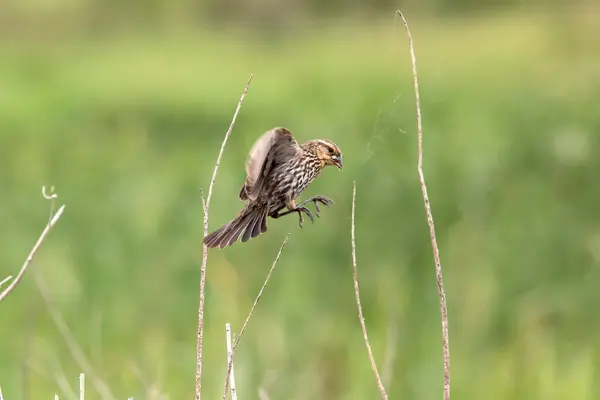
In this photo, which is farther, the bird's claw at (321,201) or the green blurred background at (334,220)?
the green blurred background at (334,220)

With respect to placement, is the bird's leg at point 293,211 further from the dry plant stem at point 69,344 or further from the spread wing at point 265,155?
the dry plant stem at point 69,344

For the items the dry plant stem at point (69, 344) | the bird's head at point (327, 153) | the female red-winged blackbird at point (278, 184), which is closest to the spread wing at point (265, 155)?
the female red-winged blackbird at point (278, 184)

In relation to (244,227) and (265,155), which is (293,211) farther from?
(265,155)

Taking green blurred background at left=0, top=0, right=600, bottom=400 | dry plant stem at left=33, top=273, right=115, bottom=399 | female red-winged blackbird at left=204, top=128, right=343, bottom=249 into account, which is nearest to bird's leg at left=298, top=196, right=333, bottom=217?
female red-winged blackbird at left=204, top=128, right=343, bottom=249

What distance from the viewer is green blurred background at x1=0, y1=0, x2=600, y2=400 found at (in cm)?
515

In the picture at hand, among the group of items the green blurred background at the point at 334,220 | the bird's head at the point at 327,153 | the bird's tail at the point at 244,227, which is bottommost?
the bird's tail at the point at 244,227

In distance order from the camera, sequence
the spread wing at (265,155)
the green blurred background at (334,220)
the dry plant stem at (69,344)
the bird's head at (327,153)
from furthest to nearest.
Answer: the green blurred background at (334,220) < the dry plant stem at (69,344) < the bird's head at (327,153) < the spread wing at (265,155)

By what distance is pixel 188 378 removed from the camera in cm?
513

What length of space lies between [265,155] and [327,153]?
286mm

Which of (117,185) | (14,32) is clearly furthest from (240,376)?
(14,32)

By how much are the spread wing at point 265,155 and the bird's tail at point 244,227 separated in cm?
3

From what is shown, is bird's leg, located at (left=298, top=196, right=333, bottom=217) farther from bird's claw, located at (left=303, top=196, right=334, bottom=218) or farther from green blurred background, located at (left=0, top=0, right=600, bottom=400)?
green blurred background, located at (left=0, top=0, right=600, bottom=400)

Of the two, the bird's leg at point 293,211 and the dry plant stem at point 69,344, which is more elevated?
the bird's leg at point 293,211

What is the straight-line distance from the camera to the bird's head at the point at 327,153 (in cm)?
213
